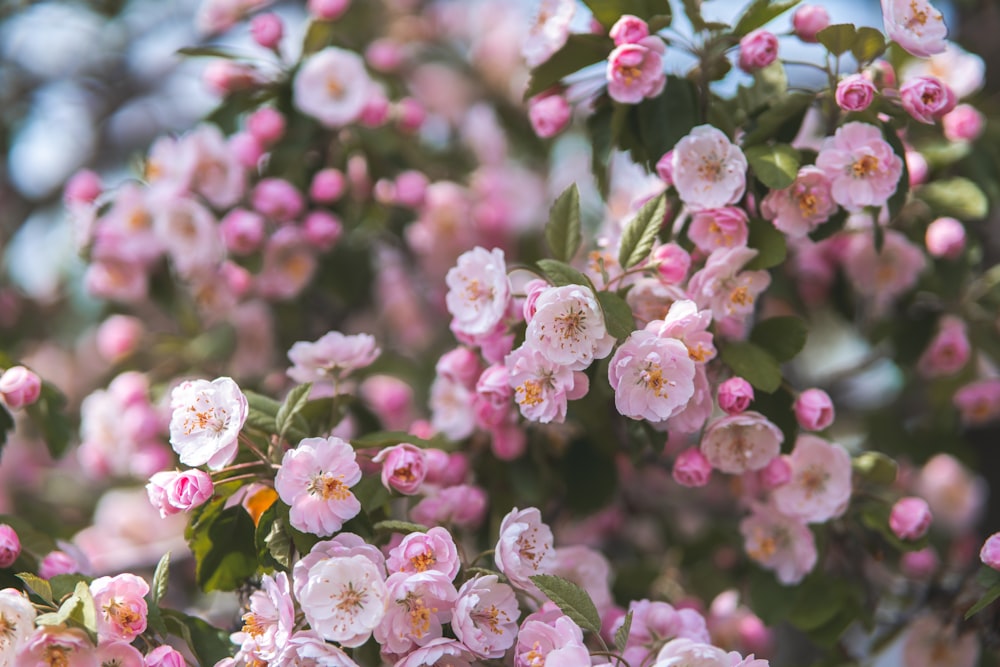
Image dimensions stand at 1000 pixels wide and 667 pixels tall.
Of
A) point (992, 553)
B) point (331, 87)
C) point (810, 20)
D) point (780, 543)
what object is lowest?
point (780, 543)

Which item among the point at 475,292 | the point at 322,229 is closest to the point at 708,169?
the point at 475,292

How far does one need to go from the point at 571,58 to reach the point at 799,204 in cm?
48

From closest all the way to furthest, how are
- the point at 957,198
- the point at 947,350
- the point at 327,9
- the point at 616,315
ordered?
1. the point at 616,315
2. the point at 957,198
3. the point at 947,350
4. the point at 327,9

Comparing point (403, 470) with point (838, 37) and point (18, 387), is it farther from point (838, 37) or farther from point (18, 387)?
point (838, 37)

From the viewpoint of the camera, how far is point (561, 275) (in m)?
1.44

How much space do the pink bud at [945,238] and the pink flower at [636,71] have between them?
753 millimetres

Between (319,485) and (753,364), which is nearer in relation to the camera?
(319,485)

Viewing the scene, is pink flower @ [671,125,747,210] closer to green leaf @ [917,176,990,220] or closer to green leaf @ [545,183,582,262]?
green leaf @ [545,183,582,262]

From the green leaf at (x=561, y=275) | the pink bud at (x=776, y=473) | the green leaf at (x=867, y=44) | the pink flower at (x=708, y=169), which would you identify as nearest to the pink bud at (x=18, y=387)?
the green leaf at (x=561, y=275)

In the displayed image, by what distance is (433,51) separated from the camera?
3.62 m

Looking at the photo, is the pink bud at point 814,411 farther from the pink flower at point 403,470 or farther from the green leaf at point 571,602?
the pink flower at point 403,470

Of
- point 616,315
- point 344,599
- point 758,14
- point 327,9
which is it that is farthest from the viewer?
point 327,9

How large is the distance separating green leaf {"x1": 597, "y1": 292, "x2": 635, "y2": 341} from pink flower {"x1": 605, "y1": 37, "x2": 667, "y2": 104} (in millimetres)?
397

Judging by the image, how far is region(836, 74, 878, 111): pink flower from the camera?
1526 mm
